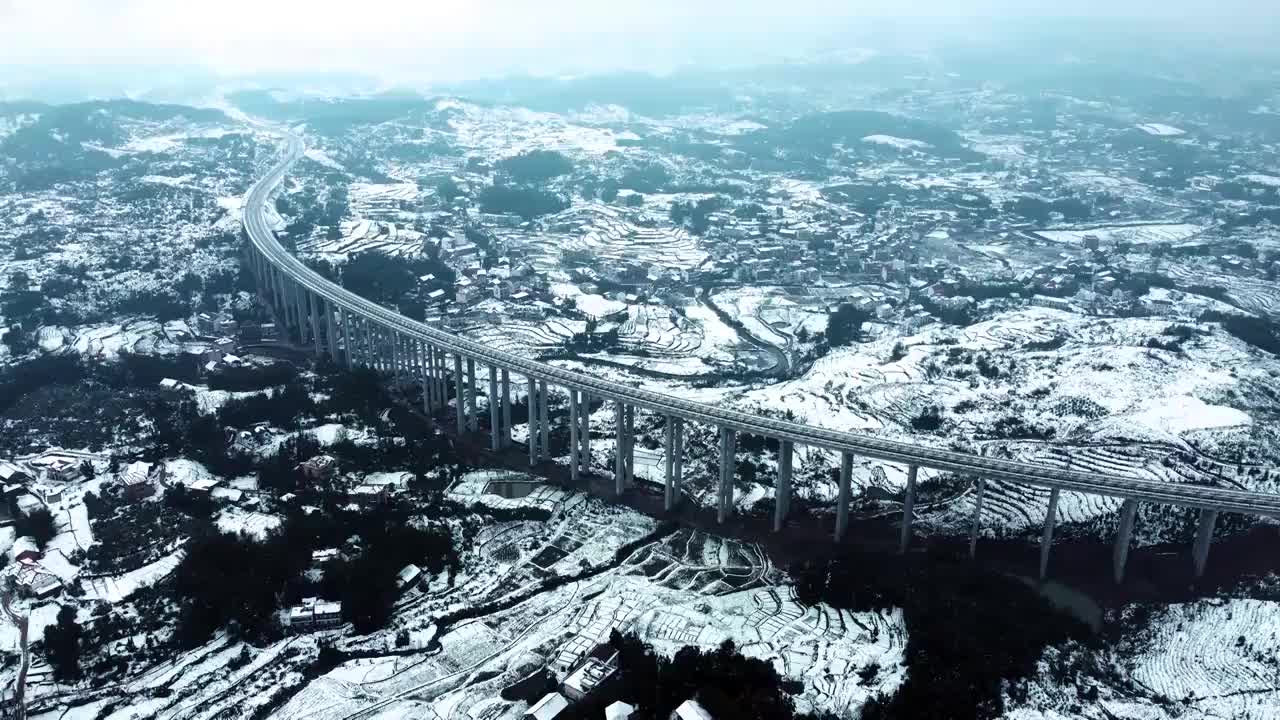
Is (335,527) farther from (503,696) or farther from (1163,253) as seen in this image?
(1163,253)

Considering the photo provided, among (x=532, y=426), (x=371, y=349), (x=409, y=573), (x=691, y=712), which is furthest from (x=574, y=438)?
(x=371, y=349)

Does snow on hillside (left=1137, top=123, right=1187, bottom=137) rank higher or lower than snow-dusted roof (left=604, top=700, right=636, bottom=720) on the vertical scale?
higher

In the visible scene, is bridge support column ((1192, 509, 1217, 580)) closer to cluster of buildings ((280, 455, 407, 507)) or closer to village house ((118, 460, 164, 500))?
cluster of buildings ((280, 455, 407, 507))

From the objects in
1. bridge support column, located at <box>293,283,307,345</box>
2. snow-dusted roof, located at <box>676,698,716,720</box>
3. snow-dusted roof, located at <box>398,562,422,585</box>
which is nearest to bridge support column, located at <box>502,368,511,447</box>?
snow-dusted roof, located at <box>398,562,422,585</box>

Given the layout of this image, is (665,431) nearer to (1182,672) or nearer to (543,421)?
(543,421)

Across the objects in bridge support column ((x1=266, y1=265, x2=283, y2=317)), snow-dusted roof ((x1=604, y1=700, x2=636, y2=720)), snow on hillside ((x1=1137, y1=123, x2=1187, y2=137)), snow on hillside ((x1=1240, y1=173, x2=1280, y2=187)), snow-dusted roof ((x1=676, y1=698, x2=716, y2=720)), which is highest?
snow on hillside ((x1=1137, y1=123, x2=1187, y2=137))

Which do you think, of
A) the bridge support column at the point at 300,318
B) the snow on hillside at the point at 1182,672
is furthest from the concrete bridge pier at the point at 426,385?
the snow on hillside at the point at 1182,672

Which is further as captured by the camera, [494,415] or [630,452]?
[494,415]
